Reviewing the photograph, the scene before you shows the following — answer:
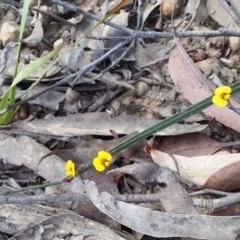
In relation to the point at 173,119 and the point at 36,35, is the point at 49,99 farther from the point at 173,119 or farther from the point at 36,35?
the point at 173,119

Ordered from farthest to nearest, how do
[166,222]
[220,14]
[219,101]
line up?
[220,14]
[166,222]
[219,101]

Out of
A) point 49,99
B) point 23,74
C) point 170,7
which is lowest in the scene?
point 49,99

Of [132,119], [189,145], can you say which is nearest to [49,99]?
[132,119]

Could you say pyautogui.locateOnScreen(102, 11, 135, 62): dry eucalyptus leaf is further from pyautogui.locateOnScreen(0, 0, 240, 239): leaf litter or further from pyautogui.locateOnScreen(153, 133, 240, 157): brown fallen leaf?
pyautogui.locateOnScreen(153, 133, 240, 157): brown fallen leaf

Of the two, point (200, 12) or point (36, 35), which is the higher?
point (200, 12)

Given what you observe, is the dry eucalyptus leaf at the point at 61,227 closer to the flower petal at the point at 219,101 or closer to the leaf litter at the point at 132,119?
the leaf litter at the point at 132,119

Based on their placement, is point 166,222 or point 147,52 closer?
point 166,222

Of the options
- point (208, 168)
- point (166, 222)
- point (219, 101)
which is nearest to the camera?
point (219, 101)
